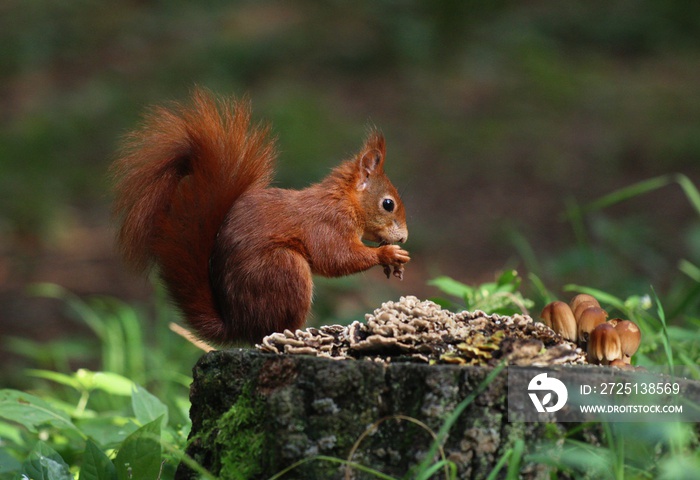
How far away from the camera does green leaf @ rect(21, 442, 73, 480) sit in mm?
1714

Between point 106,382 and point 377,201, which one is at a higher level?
point 377,201

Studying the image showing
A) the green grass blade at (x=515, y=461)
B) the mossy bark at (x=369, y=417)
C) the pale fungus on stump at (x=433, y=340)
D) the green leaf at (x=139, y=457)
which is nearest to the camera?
the green grass blade at (x=515, y=461)

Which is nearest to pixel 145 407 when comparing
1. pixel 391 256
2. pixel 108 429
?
pixel 108 429

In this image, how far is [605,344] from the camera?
1.66 m

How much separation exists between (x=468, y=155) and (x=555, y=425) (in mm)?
5491

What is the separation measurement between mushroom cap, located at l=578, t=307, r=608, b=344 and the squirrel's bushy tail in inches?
30.8

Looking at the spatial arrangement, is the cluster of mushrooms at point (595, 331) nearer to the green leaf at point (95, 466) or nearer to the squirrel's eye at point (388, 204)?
the squirrel's eye at point (388, 204)

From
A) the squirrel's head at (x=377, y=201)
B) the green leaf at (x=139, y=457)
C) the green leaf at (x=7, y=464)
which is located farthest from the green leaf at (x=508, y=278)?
the green leaf at (x=7, y=464)

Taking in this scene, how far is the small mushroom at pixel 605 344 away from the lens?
165 cm

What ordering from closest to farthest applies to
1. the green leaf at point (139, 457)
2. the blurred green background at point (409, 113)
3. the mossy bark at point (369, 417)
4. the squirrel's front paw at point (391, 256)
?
the mossy bark at point (369, 417) → the green leaf at point (139, 457) → the squirrel's front paw at point (391, 256) → the blurred green background at point (409, 113)

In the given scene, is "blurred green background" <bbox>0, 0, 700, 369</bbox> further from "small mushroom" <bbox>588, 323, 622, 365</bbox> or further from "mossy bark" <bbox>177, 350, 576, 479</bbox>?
"mossy bark" <bbox>177, 350, 576, 479</bbox>

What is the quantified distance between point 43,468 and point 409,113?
6061mm

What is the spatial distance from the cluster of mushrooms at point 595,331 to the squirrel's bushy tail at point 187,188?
0.73 meters

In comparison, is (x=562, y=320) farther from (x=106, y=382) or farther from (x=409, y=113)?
(x=409, y=113)
